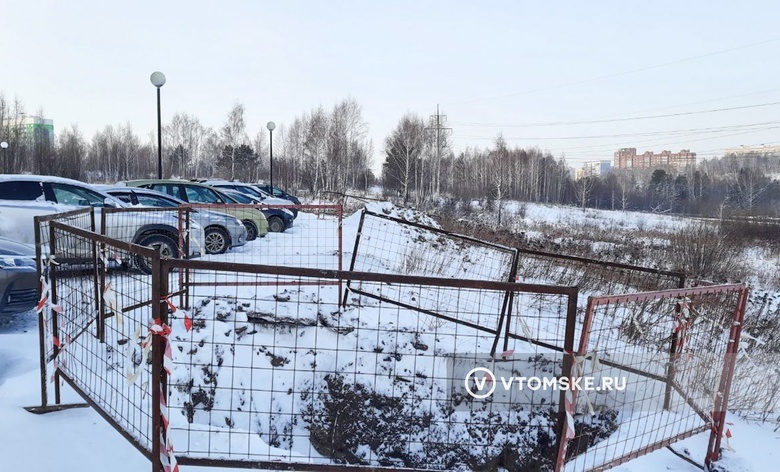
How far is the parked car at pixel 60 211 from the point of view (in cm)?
766

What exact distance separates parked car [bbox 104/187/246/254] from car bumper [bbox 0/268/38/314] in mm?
4447

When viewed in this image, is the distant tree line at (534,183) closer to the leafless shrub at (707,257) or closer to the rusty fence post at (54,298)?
the leafless shrub at (707,257)

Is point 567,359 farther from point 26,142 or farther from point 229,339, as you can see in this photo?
point 26,142

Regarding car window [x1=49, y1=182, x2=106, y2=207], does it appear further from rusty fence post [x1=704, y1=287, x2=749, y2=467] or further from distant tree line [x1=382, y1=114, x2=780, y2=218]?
distant tree line [x1=382, y1=114, x2=780, y2=218]

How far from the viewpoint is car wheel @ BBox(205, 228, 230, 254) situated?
1009cm

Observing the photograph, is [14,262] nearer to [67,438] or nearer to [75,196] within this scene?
[67,438]

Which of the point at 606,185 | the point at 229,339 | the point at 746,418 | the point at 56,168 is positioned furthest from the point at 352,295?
the point at 606,185

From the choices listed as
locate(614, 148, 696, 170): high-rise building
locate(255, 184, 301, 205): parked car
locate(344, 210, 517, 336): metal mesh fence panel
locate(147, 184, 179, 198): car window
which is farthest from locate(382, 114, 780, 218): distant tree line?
locate(614, 148, 696, 170): high-rise building

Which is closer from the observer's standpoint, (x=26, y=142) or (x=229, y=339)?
(x=229, y=339)

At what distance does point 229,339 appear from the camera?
20.4 feet

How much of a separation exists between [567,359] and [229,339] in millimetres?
4520

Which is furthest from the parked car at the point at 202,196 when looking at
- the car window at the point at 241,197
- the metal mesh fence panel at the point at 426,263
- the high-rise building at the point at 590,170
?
the high-rise building at the point at 590,170

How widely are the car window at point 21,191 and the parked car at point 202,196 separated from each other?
3971 millimetres

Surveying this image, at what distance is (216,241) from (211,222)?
40 centimetres
